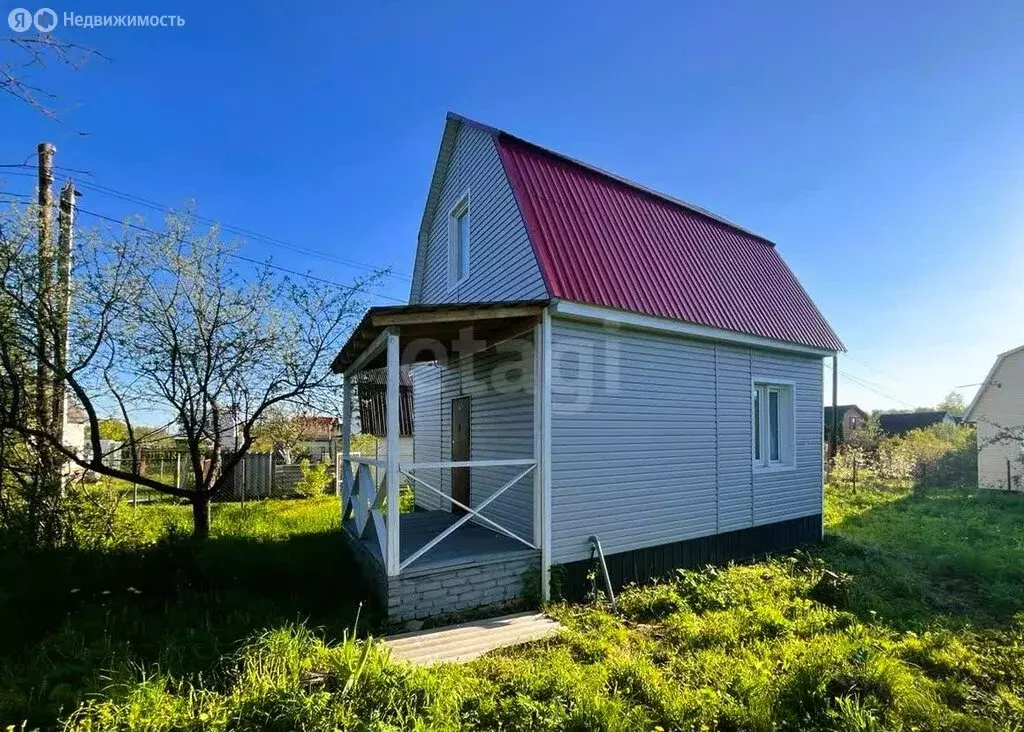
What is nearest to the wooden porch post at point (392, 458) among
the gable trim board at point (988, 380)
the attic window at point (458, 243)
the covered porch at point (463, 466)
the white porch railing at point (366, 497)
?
the covered porch at point (463, 466)

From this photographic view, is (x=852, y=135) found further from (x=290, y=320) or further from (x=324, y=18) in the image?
(x=290, y=320)

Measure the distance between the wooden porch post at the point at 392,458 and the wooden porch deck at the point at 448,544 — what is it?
24 centimetres

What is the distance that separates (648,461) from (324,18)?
724 cm

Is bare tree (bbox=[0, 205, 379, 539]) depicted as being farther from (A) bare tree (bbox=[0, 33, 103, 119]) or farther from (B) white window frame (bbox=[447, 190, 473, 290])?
(A) bare tree (bbox=[0, 33, 103, 119])

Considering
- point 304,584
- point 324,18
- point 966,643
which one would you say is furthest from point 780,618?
point 324,18

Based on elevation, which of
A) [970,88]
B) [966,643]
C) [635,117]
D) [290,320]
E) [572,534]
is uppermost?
[635,117]

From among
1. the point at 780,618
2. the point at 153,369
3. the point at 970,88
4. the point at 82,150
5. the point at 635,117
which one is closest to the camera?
the point at 780,618

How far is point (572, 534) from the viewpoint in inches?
226

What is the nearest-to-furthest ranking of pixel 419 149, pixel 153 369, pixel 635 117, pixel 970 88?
pixel 970 88, pixel 153 369, pixel 635 117, pixel 419 149

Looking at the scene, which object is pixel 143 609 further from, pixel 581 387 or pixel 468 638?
pixel 581 387

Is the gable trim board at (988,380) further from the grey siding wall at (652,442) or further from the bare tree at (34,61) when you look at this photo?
the bare tree at (34,61)

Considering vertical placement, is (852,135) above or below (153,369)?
above

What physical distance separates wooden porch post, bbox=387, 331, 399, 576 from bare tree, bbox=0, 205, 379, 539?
13.7 ft

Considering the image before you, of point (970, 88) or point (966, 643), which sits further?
point (970, 88)
